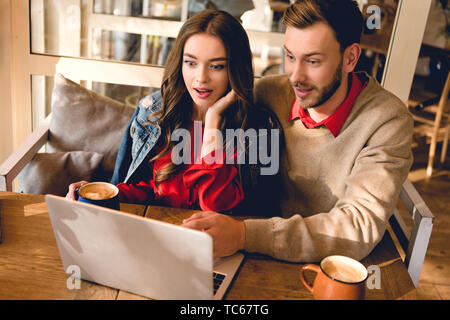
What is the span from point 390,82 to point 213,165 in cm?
105

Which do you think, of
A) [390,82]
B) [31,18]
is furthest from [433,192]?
[31,18]

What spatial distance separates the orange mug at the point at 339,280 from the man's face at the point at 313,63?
57 centimetres

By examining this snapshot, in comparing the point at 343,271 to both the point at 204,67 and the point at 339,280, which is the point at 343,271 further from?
the point at 204,67

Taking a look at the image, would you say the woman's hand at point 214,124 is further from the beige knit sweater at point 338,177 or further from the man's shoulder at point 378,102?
the man's shoulder at point 378,102

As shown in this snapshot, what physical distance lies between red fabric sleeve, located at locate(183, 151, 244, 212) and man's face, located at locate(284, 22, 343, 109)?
1.06 feet

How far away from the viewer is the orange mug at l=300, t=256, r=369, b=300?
33.1 inches

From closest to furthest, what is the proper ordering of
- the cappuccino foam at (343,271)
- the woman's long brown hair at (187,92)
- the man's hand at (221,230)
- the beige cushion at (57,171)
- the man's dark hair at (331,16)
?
the cappuccino foam at (343,271)
the man's hand at (221,230)
the man's dark hair at (331,16)
the woman's long brown hair at (187,92)
the beige cushion at (57,171)

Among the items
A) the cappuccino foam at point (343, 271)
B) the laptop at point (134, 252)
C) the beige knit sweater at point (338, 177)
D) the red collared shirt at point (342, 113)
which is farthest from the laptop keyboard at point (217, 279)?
the red collared shirt at point (342, 113)

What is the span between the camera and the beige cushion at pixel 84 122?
180 cm

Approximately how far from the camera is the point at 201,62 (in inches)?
52.0

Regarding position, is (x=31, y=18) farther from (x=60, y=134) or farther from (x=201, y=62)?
(x=201, y=62)

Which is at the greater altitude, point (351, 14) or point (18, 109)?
point (351, 14)

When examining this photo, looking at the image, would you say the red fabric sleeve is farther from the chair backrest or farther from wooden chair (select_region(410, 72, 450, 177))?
wooden chair (select_region(410, 72, 450, 177))

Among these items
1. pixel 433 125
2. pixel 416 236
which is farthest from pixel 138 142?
pixel 433 125
